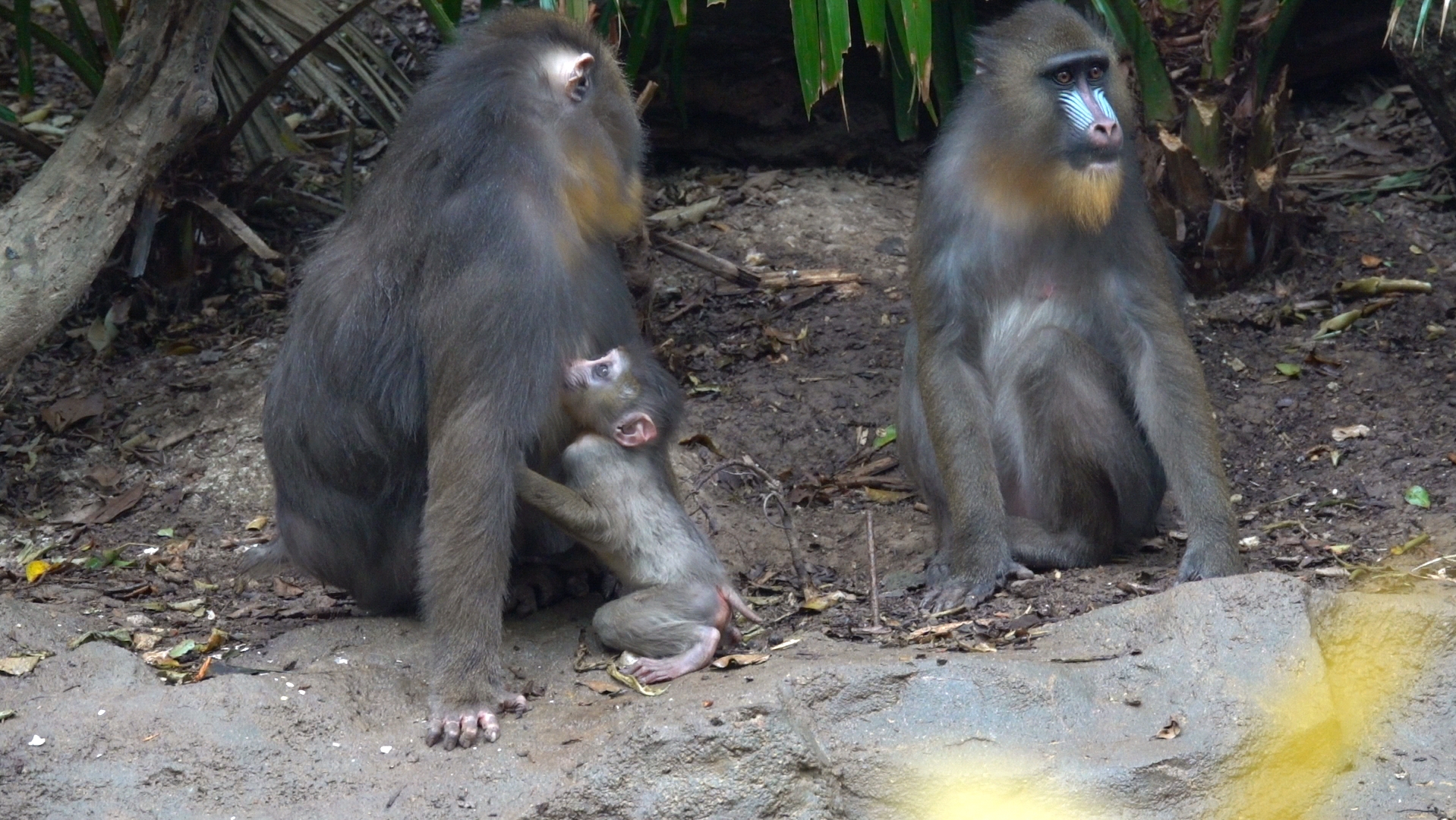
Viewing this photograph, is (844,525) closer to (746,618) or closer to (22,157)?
(746,618)

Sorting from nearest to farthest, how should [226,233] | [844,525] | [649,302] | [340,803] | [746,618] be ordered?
[340,803]
[746,618]
[844,525]
[649,302]
[226,233]

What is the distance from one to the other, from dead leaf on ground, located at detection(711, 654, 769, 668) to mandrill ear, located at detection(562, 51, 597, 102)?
1.57 metres

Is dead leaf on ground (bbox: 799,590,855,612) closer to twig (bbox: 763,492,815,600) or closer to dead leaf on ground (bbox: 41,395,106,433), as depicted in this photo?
twig (bbox: 763,492,815,600)

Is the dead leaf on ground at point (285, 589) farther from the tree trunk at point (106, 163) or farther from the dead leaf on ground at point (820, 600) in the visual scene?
the dead leaf on ground at point (820, 600)

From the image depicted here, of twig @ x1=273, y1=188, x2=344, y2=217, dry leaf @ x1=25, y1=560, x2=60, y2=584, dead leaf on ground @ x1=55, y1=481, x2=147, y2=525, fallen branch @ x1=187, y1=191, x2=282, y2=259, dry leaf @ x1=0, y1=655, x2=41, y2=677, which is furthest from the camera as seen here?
twig @ x1=273, y1=188, x2=344, y2=217

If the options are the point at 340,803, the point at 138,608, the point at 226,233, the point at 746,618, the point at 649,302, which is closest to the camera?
the point at 340,803

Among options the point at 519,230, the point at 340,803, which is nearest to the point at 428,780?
the point at 340,803

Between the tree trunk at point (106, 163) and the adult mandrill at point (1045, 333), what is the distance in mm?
2451

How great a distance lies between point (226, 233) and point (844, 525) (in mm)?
3092

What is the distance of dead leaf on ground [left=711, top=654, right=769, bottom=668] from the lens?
416 centimetres

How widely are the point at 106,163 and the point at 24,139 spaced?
1.26m

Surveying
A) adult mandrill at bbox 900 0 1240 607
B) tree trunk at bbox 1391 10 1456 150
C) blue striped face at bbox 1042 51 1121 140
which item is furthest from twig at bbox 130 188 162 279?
tree trunk at bbox 1391 10 1456 150

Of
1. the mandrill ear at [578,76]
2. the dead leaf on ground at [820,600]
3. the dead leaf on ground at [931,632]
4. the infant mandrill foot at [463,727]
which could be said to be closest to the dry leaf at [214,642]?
the infant mandrill foot at [463,727]

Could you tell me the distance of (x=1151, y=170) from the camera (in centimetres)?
652
